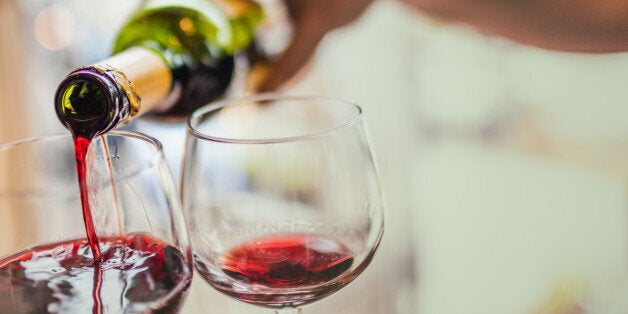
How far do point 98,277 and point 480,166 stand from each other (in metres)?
0.43

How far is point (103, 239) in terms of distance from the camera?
1.56ft

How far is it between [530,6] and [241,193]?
0.35 m

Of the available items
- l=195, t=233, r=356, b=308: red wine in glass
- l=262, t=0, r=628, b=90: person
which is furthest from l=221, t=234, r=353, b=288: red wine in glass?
l=262, t=0, r=628, b=90: person

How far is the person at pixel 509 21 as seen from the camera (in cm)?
63

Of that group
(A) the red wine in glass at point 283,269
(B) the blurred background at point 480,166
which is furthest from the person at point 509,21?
(A) the red wine in glass at point 283,269

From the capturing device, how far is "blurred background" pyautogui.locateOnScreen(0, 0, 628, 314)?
67cm

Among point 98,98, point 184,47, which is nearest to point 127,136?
point 98,98

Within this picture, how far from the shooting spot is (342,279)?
1.66 feet

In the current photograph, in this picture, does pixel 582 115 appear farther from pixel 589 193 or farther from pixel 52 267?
pixel 52 267

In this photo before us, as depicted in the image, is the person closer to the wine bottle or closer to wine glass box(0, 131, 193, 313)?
the wine bottle

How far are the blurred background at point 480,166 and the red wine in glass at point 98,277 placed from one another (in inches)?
10.2

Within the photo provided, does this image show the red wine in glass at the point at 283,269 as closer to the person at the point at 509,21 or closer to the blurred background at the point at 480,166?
the blurred background at the point at 480,166

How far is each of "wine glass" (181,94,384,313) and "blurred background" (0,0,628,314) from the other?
204mm

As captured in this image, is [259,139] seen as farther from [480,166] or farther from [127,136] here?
[480,166]
